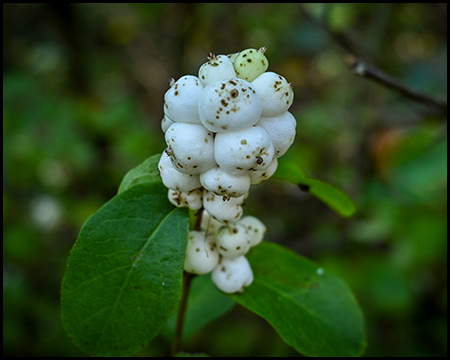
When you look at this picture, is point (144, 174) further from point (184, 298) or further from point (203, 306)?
point (203, 306)

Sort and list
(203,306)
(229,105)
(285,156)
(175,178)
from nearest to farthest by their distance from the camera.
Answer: (229,105) < (175,178) < (203,306) < (285,156)

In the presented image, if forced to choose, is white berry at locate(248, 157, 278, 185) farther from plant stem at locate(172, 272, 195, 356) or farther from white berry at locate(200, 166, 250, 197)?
plant stem at locate(172, 272, 195, 356)

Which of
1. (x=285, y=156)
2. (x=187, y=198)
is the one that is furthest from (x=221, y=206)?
(x=285, y=156)

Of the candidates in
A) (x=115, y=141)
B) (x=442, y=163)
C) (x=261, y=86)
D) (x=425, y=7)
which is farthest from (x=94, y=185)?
(x=425, y=7)

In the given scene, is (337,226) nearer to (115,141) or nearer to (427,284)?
(427,284)

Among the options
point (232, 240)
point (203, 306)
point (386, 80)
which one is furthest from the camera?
point (203, 306)

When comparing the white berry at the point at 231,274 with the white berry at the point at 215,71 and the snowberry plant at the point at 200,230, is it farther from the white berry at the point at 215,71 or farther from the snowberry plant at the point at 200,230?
the white berry at the point at 215,71

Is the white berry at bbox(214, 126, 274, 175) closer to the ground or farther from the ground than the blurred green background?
farther from the ground

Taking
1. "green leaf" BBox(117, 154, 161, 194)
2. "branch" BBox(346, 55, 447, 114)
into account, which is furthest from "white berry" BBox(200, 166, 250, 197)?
"branch" BBox(346, 55, 447, 114)
